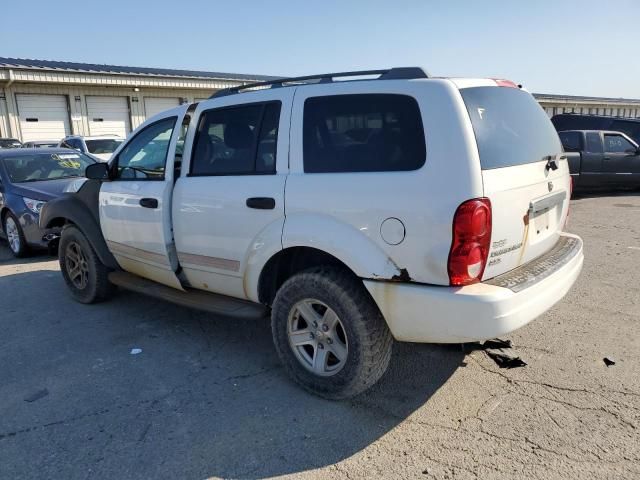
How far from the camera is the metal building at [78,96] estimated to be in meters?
22.6

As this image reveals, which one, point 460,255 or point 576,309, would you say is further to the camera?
point 576,309

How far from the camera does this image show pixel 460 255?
269cm

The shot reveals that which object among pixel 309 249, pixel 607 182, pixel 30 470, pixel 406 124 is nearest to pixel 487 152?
pixel 406 124

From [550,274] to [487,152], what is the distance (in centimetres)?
92

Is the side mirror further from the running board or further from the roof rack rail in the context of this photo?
the roof rack rail

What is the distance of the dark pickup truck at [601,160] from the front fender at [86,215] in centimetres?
1030

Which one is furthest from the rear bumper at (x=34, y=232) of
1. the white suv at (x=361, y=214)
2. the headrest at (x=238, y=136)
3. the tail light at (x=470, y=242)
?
the tail light at (x=470, y=242)

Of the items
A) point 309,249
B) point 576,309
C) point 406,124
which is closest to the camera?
point 406,124

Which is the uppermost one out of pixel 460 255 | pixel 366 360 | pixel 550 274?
pixel 460 255

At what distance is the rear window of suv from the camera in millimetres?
2836

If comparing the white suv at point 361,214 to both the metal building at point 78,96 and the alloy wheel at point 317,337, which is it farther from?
the metal building at point 78,96

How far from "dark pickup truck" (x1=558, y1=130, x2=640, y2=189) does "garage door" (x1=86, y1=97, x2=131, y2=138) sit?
68.2 feet

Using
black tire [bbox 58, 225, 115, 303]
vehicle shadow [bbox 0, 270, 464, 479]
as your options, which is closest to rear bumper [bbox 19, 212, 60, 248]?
black tire [bbox 58, 225, 115, 303]

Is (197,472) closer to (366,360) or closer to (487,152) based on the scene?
(366,360)
